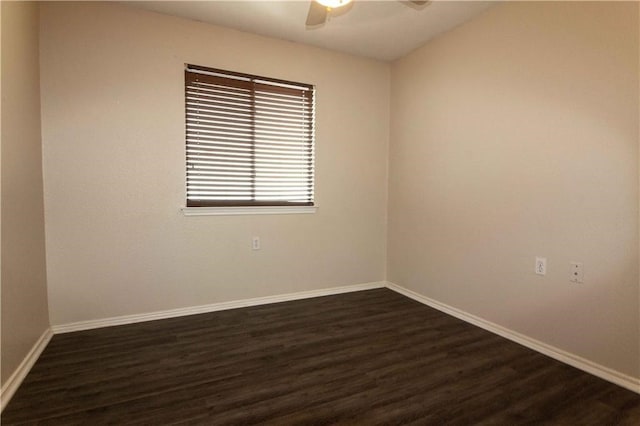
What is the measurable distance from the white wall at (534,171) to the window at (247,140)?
1.15 metres

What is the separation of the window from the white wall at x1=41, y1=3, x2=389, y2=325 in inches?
4.1

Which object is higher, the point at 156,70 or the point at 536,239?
the point at 156,70

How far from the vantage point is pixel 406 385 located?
6.00 ft

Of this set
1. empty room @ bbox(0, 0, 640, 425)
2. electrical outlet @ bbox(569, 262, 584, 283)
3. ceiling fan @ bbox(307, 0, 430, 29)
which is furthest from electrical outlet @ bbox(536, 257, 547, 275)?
ceiling fan @ bbox(307, 0, 430, 29)

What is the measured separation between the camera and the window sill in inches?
111

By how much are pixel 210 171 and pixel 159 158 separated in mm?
414

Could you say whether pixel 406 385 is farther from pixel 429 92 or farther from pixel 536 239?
pixel 429 92

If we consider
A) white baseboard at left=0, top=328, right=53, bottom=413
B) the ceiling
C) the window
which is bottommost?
white baseboard at left=0, top=328, right=53, bottom=413

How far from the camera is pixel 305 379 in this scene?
1.88 meters

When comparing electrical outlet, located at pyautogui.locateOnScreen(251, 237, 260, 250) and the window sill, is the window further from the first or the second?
electrical outlet, located at pyautogui.locateOnScreen(251, 237, 260, 250)

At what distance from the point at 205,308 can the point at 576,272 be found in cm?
281

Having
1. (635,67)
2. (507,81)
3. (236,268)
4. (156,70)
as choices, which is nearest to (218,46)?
(156,70)

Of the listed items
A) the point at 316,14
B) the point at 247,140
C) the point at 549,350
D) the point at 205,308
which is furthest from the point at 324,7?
the point at 549,350

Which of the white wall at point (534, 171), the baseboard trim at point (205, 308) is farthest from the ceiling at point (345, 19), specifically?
the baseboard trim at point (205, 308)
